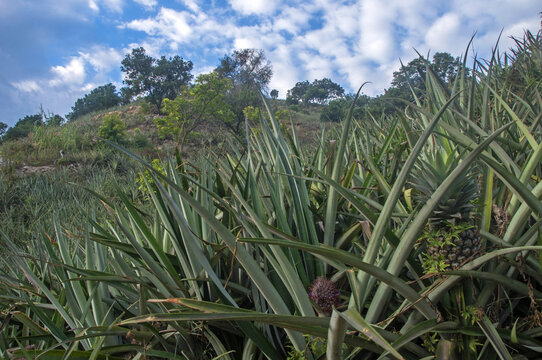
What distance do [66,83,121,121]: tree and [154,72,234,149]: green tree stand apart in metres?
21.7

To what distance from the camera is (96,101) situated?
35.1m

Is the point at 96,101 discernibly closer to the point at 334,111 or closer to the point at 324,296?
the point at 334,111

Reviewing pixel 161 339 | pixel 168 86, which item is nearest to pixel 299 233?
pixel 161 339

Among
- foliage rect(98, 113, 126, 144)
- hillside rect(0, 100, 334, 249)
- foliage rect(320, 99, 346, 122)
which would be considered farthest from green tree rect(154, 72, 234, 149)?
foliage rect(320, 99, 346, 122)

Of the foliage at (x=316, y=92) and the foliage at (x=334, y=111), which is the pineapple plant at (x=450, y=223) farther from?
the foliage at (x=316, y=92)

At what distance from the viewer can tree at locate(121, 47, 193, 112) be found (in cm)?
2788

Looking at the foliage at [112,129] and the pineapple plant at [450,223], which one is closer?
the pineapple plant at [450,223]

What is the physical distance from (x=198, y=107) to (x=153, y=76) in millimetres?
17086

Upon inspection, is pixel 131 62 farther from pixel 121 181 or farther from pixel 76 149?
pixel 121 181

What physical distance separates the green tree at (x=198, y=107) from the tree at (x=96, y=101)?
2171cm

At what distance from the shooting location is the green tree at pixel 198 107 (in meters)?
13.8

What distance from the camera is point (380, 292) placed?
0.63 m

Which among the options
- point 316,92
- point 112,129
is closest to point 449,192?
point 112,129

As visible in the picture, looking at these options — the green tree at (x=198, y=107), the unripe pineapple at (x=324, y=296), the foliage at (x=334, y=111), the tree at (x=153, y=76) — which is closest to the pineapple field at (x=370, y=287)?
the unripe pineapple at (x=324, y=296)
